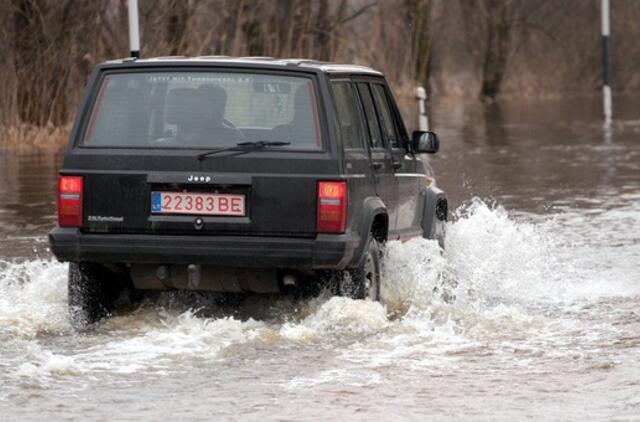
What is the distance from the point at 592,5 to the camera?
6247 centimetres

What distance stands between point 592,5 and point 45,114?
36763 millimetres

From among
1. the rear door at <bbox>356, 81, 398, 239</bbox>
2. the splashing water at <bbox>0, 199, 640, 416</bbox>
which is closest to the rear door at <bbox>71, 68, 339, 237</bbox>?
the splashing water at <bbox>0, 199, 640, 416</bbox>

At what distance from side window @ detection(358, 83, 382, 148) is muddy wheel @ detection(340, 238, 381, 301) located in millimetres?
822

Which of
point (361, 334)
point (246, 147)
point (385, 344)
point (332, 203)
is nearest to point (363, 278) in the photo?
point (361, 334)

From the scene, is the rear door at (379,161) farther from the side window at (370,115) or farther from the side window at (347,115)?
the side window at (347,115)

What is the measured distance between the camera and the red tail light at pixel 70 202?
32.8 ft

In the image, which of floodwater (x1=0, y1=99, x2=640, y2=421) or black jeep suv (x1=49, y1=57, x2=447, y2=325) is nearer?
floodwater (x1=0, y1=99, x2=640, y2=421)

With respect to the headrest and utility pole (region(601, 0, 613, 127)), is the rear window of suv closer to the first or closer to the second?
the headrest

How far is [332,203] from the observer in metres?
9.75

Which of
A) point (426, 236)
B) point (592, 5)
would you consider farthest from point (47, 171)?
point (592, 5)

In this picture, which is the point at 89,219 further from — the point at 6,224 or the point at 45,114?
the point at 45,114

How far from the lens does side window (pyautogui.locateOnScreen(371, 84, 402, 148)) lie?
11.4m

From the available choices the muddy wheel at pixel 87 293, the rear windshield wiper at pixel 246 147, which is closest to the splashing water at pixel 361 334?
the muddy wheel at pixel 87 293

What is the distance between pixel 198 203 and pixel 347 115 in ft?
3.84
